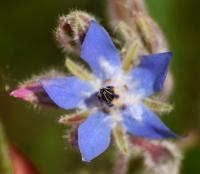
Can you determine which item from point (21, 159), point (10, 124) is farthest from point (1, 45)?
point (21, 159)

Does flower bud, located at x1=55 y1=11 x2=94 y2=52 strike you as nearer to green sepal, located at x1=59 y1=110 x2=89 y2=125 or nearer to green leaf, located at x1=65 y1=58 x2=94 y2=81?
green leaf, located at x1=65 y1=58 x2=94 y2=81

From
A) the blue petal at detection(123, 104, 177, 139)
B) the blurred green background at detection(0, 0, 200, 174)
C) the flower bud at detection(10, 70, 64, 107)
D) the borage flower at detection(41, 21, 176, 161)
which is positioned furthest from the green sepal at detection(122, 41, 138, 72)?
the blurred green background at detection(0, 0, 200, 174)

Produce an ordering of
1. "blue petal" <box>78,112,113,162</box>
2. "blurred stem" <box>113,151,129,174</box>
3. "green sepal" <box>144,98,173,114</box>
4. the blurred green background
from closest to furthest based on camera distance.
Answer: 1. "blue petal" <box>78,112,113,162</box>
2. "green sepal" <box>144,98,173,114</box>
3. "blurred stem" <box>113,151,129,174</box>
4. the blurred green background

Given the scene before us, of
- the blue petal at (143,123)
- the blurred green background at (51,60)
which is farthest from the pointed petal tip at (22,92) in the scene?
the blurred green background at (51,60)

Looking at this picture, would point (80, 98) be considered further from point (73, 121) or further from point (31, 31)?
point (31, 31)

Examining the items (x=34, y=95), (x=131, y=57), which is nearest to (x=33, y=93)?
(x=34, y=95)

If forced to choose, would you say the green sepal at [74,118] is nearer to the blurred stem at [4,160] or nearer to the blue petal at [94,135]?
the blue petal at [94,135]
